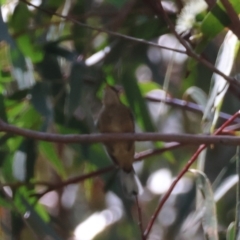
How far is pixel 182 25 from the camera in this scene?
1.27 meters

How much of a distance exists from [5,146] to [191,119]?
1.01 meters

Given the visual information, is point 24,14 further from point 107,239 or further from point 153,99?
point 107,239

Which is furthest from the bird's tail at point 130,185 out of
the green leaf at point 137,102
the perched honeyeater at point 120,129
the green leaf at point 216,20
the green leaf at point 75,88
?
the green leaf at point 216,20

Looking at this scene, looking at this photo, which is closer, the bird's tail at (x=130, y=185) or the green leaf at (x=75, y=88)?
the green leaf at (x=75, y=88)

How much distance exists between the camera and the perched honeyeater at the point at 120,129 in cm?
164

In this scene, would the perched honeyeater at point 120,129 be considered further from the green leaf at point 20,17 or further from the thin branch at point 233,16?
the thin branch at point 233,16

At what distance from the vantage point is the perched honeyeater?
1.64m

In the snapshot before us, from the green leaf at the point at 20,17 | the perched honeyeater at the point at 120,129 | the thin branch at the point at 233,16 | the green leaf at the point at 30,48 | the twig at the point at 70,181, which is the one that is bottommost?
the twig at the point at 70,181

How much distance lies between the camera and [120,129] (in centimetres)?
166

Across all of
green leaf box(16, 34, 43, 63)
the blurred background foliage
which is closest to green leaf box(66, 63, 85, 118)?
the blurred background foliage

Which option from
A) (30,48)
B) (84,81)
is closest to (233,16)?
(84,81)

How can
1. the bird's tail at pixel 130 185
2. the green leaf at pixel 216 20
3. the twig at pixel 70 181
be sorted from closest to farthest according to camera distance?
the green leaf at pixel 216 20 → the twig at pixel 70 181 → the bird's tail at pixel 130 185

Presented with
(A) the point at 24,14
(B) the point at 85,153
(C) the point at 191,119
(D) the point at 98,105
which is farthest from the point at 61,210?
→ (A) the point at 24,14

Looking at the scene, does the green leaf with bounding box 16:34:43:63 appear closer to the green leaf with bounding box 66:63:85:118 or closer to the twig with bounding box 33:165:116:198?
the green leaf with bounding box 66:63:85:118
